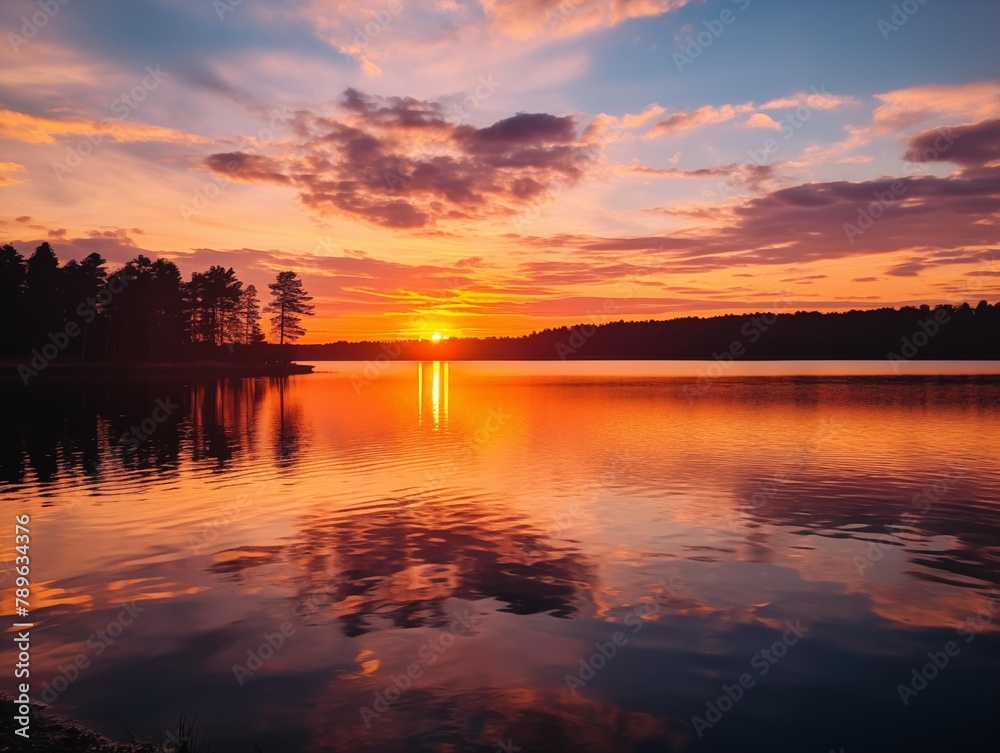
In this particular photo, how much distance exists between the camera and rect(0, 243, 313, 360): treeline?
124812 mm

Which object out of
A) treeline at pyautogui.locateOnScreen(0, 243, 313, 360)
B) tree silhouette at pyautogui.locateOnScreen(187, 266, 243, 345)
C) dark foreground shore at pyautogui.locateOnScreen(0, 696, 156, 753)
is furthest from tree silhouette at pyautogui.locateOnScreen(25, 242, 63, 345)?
dark foreground shore at pyautogui.locateOnScreen(0, 696, 156, 753)

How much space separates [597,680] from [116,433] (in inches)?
1981

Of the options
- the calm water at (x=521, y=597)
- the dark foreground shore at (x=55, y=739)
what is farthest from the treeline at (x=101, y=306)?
the dark foreground shore at (x=55, y=739)

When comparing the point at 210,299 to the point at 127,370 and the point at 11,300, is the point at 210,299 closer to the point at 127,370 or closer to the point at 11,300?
the point at 127,370

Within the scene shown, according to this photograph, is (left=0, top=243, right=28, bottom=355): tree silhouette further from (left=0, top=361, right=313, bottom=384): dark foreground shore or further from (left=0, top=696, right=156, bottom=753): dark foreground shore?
(left=0, top=696, right=156, bottom=753): dark foreground shore

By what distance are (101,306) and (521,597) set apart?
14495cm

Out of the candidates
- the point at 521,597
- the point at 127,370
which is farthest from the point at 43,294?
the point at 521,597

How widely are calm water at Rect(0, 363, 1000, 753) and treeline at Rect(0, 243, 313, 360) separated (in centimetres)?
10566

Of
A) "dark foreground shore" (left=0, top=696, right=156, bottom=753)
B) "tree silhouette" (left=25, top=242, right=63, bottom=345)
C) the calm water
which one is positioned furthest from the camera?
"tree silhouette" (left=25, top=242, right=63, bottom=345)

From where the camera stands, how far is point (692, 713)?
38.7 ft

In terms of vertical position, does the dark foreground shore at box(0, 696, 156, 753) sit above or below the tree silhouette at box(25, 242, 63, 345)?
below

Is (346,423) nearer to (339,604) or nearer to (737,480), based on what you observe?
(737,480)

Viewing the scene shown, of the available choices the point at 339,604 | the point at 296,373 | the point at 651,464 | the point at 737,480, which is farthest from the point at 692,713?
the point at 296,373

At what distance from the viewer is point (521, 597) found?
17.2 meters
